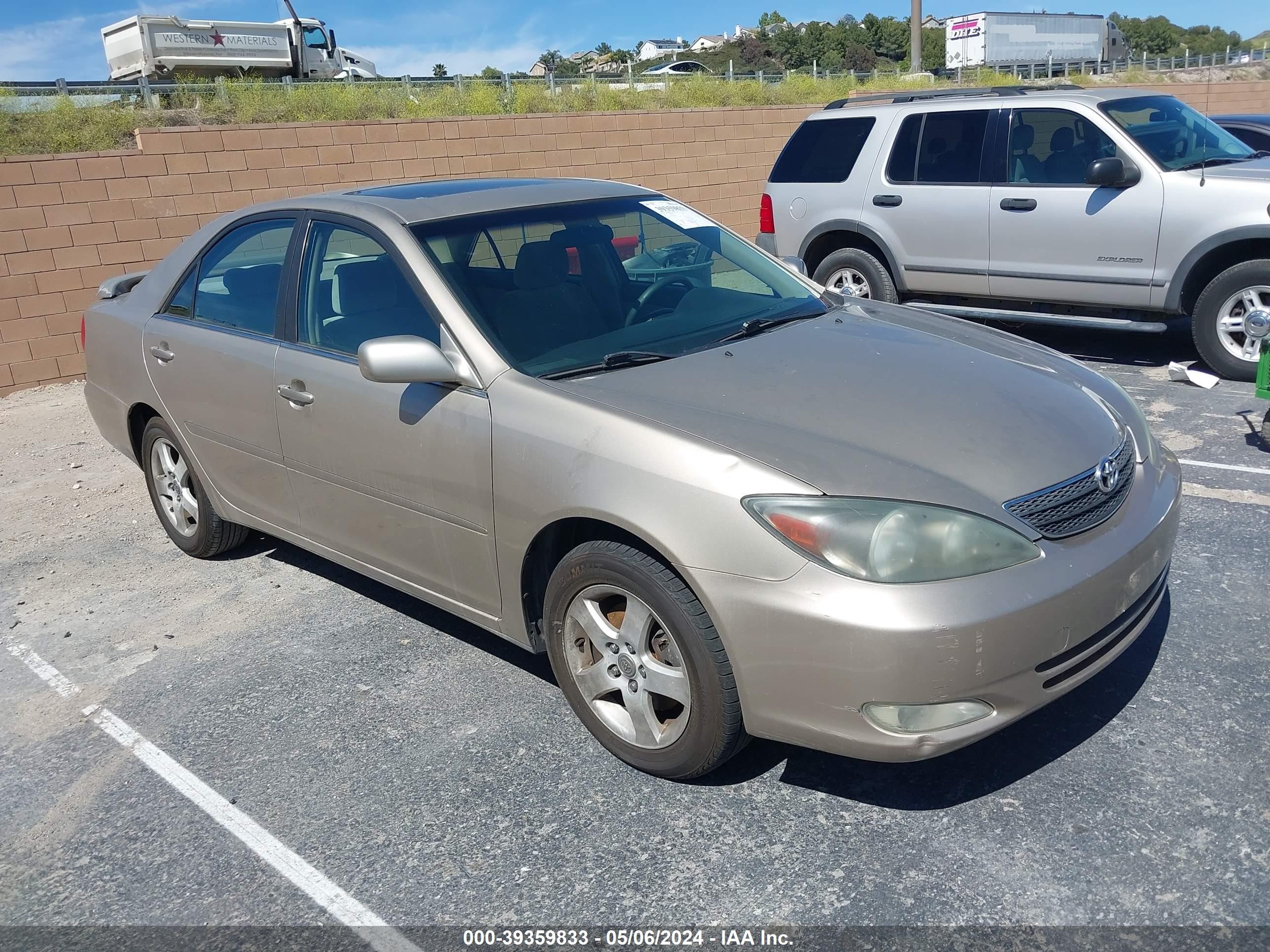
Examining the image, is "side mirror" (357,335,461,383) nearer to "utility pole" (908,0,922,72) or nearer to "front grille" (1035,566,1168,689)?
"front grille" (1035,566,1168,689)

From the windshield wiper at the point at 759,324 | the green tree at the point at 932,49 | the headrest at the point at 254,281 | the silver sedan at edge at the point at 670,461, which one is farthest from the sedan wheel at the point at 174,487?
the green tree at the point at 932,49

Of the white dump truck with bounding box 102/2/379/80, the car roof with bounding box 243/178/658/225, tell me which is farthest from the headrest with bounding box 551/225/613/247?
the white dump truck with bounding box 102/2/379/80

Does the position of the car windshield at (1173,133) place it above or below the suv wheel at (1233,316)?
above

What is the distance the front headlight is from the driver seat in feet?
3.84

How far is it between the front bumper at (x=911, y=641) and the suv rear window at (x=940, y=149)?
5.85 metres

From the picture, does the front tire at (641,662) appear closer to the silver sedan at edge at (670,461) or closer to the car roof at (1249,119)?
the silver sedan at edge at (670,461)

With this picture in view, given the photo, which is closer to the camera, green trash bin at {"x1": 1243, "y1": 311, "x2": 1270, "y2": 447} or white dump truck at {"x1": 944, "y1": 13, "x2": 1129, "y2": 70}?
green trash bin at {"x1": 1243, "y1": 311, "x2": 1270, "y2": 447}

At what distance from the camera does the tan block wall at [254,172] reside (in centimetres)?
980

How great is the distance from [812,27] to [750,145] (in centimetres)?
7039

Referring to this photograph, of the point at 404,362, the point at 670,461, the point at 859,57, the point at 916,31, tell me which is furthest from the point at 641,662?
the point at 859,57

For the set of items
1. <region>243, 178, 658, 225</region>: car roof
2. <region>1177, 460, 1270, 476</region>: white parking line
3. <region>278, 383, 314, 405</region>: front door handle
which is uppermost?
<region>243, 178, 658, 225</region>: car roof

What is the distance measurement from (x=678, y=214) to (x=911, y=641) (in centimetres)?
255

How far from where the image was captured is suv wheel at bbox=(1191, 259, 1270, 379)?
6.77m

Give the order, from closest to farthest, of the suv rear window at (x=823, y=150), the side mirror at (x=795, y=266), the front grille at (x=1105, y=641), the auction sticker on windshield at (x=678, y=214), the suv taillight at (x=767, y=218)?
the front grille at (x=1105, y=641) < the auction sticker on windshield at (x=678, y=214) < the side mirror at (x=795, y=266) < the suv rear window at (x=823, y=150) < the suv taillight at (x=767, y=218)
